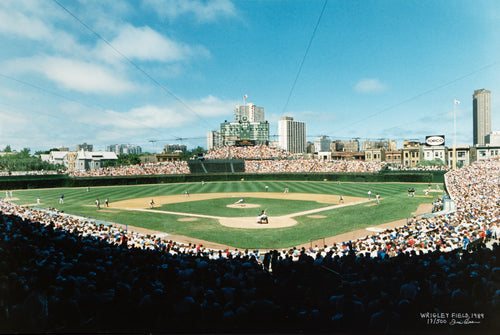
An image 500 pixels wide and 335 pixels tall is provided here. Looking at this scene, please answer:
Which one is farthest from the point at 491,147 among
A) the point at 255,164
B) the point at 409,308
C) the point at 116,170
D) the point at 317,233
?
the point at 116,170

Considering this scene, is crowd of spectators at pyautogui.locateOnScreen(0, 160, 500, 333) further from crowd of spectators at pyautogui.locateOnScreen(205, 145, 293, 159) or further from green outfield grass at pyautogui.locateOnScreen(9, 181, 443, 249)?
crowd of spectators at pyautogui.locateOnScreen(205, 145, 293, 159)

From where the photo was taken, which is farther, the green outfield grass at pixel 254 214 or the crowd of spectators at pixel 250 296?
the green outfield grass at pixel 254 214

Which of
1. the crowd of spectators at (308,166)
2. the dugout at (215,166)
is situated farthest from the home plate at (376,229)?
the dugout at (215,166)

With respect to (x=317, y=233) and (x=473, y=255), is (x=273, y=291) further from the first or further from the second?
(x=317, y=233)

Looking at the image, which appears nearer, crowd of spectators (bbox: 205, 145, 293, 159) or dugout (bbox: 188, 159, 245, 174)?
dugout (bbox: 188, 159, 245, 174)

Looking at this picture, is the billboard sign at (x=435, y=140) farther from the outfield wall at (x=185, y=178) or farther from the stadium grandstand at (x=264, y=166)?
the outfield wall at (x=185, y=178)

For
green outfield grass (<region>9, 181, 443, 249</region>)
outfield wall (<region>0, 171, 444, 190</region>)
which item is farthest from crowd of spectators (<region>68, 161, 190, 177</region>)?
green outfield grass (<region>9, 181, 443, 249</region>)
